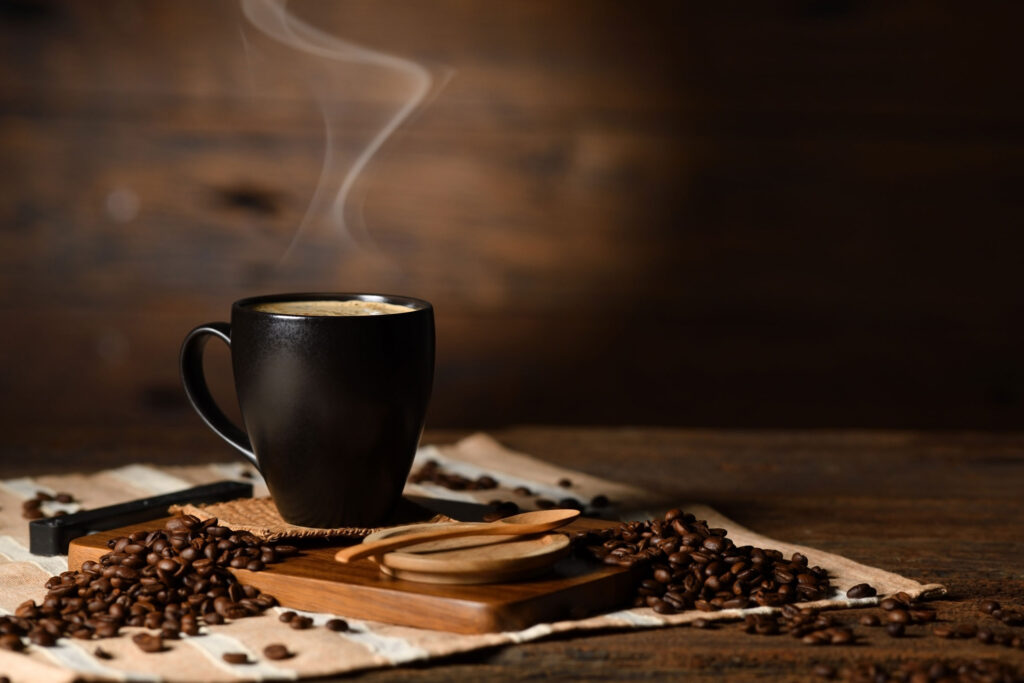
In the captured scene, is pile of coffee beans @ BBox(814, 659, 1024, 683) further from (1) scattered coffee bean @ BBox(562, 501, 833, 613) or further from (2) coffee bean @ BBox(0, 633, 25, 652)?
(2) coffee bean @ BBox(0, 633, 25, 652)

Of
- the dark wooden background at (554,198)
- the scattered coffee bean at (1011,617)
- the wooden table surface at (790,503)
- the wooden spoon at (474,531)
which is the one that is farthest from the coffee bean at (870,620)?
the dark wooden background at (554,198)

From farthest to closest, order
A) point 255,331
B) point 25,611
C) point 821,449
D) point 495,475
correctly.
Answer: point 821,449 → point 495,475 → point 255,331 → point 25,611

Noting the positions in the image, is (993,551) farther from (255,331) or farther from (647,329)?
(647,329)

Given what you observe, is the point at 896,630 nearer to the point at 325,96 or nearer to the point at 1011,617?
the point at 1011,617

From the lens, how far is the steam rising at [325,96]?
2.31 m

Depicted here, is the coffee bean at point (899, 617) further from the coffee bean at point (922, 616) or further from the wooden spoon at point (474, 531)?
the wooden spoon at point (474, 531)

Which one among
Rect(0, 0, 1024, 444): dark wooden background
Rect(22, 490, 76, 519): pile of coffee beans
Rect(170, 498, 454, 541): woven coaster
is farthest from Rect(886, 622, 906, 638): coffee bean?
Rect(0, 0, 1024, 444): dark wooden background

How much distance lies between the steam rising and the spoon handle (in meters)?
1.32

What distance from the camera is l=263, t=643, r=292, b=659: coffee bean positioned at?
97 cm

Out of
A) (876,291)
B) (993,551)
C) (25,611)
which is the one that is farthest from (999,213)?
(25,611)

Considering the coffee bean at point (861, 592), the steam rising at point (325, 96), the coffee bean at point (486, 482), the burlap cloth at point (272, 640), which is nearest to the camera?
the burlap cloth at point (272, 640)

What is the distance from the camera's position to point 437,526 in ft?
3.71

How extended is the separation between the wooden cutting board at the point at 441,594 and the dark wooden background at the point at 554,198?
1.29 metres

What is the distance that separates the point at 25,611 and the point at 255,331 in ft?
1.00
